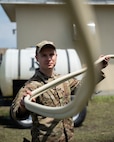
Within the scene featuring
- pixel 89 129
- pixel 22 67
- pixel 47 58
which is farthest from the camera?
pixel 22 67

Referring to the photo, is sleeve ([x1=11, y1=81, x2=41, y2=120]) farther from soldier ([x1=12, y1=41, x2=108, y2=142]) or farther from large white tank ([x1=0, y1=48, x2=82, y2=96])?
large white tank ([x1=0, y1=48, x2=82, y2=96])

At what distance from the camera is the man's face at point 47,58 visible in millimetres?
2852

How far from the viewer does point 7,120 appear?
9.66m

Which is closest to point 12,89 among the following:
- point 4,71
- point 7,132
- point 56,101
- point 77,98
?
point 4,71

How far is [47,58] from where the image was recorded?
2.86 meters

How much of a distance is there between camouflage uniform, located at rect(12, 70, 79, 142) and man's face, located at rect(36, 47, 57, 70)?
0.10m

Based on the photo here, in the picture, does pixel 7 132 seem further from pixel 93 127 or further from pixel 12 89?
pixel 93 127

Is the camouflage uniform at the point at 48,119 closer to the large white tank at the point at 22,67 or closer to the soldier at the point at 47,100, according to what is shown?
the soldier at the point at 47,100

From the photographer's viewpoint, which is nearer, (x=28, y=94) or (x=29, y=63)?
(x=28, y=94)

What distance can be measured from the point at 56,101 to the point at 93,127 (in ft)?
19.5

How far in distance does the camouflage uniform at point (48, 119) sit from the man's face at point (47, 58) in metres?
0.10

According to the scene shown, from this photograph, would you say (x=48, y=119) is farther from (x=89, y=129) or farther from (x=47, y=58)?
(x=89, y=129)

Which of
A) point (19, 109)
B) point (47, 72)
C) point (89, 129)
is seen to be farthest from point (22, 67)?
point (19, 109)

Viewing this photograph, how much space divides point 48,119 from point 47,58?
42 cm
